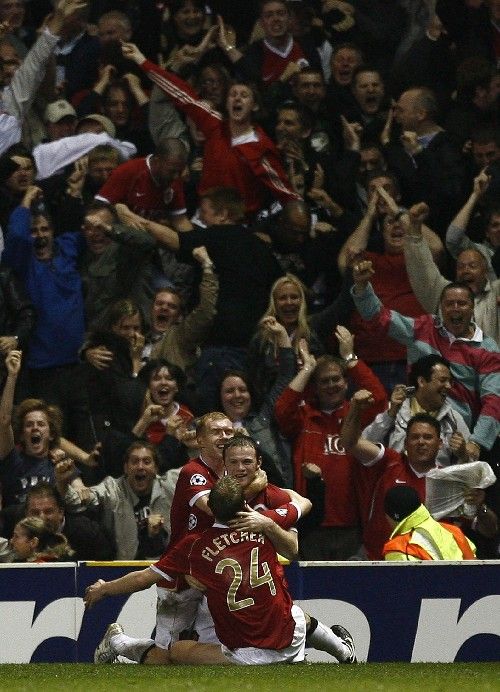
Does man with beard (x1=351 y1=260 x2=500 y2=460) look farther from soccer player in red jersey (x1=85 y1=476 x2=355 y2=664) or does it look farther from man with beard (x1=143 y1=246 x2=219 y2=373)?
soccer player in red jersey (x1=85 y1=476 x2=355 y2=664)

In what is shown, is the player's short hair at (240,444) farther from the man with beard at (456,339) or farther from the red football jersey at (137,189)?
the red football jersey at (137,189)

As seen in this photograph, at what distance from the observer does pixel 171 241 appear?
1462cm

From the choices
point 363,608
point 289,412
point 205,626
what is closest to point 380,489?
point 289,412

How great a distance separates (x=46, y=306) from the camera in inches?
575

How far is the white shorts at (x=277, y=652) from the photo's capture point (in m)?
10.6

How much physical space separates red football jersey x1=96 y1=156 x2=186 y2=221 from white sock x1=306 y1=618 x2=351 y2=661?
528cm

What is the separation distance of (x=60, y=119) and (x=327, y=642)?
264 inches

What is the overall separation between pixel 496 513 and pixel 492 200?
299 cm

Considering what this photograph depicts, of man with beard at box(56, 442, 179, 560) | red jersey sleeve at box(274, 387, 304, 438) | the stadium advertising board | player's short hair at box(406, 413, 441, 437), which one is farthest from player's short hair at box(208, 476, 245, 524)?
red jersey sleeve at box(274, 387, 304, 438)

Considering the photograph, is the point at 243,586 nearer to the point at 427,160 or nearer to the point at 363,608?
the point at 363,608

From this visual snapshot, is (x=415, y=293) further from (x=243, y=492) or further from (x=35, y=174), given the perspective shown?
(x=243, y=492)

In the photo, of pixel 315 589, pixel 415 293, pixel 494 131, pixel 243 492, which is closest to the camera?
pixel 243 492

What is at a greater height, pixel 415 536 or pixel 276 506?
pixel 276 506

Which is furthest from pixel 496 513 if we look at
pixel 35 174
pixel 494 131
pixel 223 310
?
pixel 35 174
